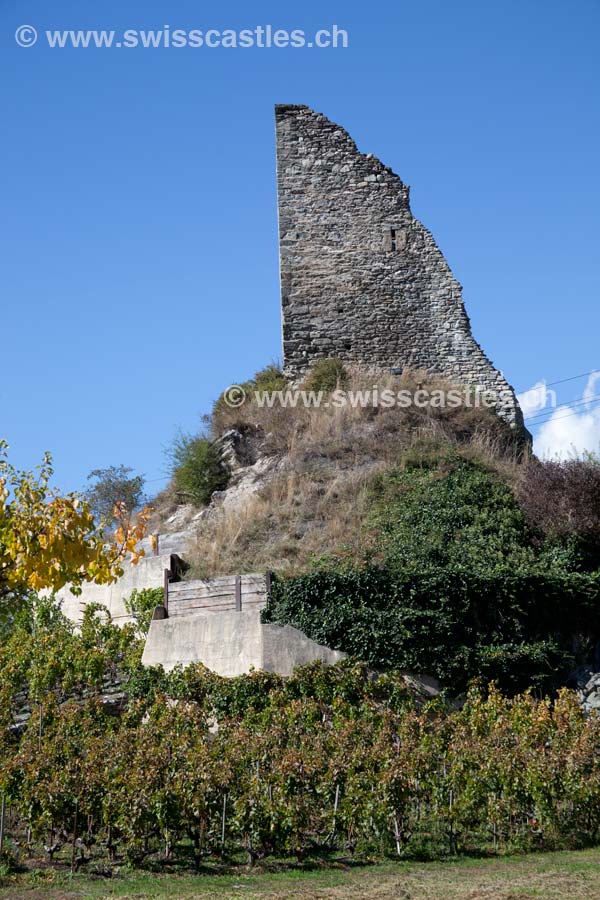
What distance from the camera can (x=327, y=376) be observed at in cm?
2380

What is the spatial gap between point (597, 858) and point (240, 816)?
3411mm

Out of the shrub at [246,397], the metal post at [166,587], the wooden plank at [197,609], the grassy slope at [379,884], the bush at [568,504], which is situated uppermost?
the shrub at [246,397]

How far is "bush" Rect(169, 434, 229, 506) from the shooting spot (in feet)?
71.5

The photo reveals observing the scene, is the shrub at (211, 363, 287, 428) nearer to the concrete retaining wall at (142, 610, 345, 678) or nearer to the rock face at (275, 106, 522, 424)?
the rock face at (275, 106, 522, 424)

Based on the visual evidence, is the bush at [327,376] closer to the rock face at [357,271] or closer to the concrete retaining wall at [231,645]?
the rock face at [357,271]

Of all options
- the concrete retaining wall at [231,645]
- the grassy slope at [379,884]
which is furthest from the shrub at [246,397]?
the grassy slope at [379,884]

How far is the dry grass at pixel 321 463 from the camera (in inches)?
703

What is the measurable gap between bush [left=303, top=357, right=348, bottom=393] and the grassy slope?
1431cm

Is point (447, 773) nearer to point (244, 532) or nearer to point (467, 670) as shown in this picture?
point (467, 670)

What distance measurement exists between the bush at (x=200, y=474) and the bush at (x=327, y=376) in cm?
284

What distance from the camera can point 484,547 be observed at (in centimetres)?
1716

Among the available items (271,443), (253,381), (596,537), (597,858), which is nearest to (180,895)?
(597,858)

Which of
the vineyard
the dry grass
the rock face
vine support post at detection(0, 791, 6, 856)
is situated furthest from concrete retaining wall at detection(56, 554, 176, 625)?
the rock face

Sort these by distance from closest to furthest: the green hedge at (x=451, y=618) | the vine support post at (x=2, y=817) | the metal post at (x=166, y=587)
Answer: the vine support post at (x=2, y=817)
the green hedge at (x=451, y=618)
the metal post at (x=166, y=587)
